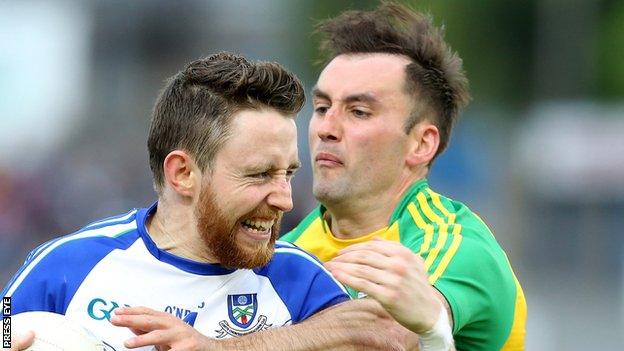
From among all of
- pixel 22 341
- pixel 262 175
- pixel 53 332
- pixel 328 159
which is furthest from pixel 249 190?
pixel 328 159

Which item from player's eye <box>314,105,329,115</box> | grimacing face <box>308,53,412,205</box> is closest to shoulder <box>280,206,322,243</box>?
grimacing face <box>308,53,412,205</box>

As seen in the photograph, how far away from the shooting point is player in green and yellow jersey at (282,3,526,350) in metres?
5.15

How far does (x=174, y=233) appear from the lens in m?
4.56

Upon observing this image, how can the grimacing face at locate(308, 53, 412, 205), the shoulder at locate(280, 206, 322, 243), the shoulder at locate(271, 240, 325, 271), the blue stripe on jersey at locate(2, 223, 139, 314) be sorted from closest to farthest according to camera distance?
the blue stripe on jersey at locate(2, 223, 139, 314)
the shoulder at locate(271, 240, 325, 271)
the grimacing face at locate(308, 53, 412, 205)
the shoulder at locate(280, 206, 322, 243)

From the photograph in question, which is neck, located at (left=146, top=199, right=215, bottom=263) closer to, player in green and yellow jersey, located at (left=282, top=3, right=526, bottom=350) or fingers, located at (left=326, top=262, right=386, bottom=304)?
fingers, located at (left=326, top=262, right=386, bottom=304)

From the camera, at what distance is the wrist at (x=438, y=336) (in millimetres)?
4414

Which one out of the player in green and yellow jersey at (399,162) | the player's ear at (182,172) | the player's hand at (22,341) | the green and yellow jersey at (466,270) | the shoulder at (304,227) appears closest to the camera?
the player's hand at (22,341)

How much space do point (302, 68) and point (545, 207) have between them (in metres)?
4.76

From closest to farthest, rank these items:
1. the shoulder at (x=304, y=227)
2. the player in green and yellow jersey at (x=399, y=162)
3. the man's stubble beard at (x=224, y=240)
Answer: the man's stubble beard at (x=224, y=240)
the player in green and yellow jersey at (x=399, y=162)
the shoulder at (x=304, y=227)

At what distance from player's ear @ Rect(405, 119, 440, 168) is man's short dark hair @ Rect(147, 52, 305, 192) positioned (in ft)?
4.91

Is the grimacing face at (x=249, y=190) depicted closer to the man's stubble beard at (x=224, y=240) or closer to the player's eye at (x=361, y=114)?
the man's stubble beard at (x=224, y=240)

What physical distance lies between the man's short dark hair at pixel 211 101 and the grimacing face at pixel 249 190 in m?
0.05

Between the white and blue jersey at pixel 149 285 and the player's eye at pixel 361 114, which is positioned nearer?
the white and blue jersey at pixel 149 285

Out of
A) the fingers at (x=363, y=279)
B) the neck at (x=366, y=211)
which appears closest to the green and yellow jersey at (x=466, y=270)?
the neck at (x=366, y=211)
